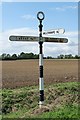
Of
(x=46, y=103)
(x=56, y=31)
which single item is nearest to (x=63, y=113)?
(x=46, y=103)

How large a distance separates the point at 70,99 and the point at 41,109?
1559 mm

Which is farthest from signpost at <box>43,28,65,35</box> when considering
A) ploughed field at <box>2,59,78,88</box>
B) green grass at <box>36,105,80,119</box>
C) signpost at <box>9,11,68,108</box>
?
ploughed field at <box>2,59,78,88</box>

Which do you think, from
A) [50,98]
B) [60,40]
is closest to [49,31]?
[60,40]

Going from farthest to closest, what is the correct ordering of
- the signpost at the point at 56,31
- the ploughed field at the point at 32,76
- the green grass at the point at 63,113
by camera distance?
the ploughed field at the point at 32,76
the signpost at the point at 56,31
the green grass at the point at 63,113

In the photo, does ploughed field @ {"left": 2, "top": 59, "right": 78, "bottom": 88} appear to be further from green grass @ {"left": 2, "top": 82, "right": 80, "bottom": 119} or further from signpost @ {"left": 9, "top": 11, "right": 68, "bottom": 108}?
signpost @ {"left": 9, "top": 11, "right": 68, "bottom": 108}

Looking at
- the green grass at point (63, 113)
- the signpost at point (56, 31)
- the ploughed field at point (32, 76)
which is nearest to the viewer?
the green grass at point (63, 113)

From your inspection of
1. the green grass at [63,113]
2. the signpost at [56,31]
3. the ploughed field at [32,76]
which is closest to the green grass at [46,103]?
the green grass at [63,113]

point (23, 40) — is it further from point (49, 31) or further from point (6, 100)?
point (6, 100)

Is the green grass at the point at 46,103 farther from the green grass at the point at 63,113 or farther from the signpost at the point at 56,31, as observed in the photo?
the signpost at the point at 56,31

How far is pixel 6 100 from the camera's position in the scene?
10.7 meters

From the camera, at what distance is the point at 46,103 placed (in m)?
10.3

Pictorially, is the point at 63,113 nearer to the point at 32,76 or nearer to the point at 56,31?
the point at 56,31

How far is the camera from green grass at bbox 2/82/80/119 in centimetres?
860

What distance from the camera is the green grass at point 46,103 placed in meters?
8.60
